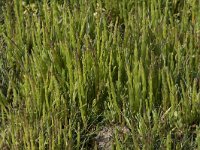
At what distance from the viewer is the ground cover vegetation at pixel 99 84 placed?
5.99 feet

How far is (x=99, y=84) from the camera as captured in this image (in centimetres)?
206

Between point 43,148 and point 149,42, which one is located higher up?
point 149,42

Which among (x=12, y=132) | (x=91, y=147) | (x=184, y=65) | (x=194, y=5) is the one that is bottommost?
(x=91, y=147)

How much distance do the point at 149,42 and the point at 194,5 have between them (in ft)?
1.44

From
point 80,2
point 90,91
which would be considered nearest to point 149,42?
point 90,91

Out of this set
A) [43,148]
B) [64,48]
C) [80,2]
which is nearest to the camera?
[43,148]

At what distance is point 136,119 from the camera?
1979mm

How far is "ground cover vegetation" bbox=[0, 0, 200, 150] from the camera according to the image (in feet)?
5.99

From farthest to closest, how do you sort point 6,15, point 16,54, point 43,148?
point 6,15, point 16,54, point 43,148

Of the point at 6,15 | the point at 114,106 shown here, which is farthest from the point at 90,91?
the point at 6,15

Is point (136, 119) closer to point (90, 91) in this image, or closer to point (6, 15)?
point (90, 91)

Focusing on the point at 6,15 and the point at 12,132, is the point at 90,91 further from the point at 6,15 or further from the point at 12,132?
the point at 6,15

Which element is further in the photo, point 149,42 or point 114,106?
point 149,42

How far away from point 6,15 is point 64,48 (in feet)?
1.67
